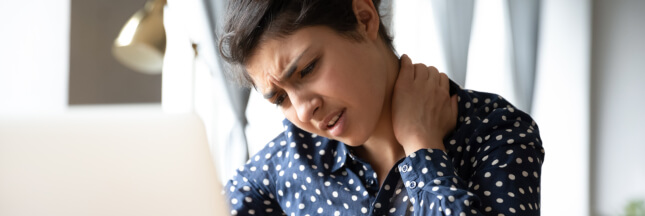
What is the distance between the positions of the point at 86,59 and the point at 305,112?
101 inches

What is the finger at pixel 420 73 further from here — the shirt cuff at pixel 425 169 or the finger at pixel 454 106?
the shirt cuff at pixel 425 169

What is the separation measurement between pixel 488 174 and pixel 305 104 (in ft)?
1.15

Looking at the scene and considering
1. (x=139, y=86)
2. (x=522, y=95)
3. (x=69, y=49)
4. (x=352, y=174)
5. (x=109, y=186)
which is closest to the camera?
(x=109, y=186)

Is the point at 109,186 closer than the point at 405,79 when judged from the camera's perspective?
Yes

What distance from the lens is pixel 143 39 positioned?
276 centimetres

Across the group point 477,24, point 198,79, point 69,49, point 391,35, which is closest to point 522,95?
point 477,24

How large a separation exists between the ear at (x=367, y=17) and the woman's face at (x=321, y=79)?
5 centimetres

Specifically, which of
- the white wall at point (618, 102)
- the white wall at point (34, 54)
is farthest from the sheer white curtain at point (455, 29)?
the white wall at point (34, 54)

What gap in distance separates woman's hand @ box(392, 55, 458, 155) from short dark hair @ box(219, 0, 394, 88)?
159mm

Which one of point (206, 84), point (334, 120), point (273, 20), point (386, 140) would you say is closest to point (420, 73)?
point (386, 140)

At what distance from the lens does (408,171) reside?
142cm

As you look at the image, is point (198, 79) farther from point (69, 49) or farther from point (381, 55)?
point (381, 55)

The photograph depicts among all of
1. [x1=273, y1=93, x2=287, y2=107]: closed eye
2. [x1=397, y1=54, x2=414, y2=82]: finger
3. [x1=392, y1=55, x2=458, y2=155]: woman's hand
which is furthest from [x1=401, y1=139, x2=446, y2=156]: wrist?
→ [x1=273, y1=93, x2=287, y2=107]: closed eye

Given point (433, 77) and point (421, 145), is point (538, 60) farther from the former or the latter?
point (421, 145)
